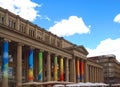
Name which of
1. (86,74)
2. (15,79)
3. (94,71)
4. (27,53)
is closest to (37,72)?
(27,53)

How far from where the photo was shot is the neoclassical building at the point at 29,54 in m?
66.2

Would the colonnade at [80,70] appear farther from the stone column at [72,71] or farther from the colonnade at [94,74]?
the colonnade at [94,74]

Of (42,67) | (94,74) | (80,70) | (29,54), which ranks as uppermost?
(29,54)

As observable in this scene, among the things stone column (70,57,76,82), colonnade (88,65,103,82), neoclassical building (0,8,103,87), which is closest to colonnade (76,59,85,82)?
neoclassical building (0,8,103,87)

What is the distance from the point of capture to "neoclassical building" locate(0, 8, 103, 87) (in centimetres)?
6619

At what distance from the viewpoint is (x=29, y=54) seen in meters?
75.9

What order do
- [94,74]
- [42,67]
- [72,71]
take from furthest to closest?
[94,74]
[72,71]
[42,67]

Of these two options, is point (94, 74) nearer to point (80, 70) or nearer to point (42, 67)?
point (80, 70)

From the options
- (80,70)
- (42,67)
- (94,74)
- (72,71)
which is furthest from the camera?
(94,74)

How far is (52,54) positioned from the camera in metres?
93.1

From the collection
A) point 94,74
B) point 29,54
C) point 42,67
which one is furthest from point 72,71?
point 94,74

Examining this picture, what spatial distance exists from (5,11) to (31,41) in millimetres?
10359

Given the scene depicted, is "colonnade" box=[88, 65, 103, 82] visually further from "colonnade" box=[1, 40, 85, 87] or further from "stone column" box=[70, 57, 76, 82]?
"stone column" box=[70, 57, 76, 82]

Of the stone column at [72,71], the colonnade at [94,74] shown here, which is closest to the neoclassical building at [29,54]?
the stone column at [72,71]
